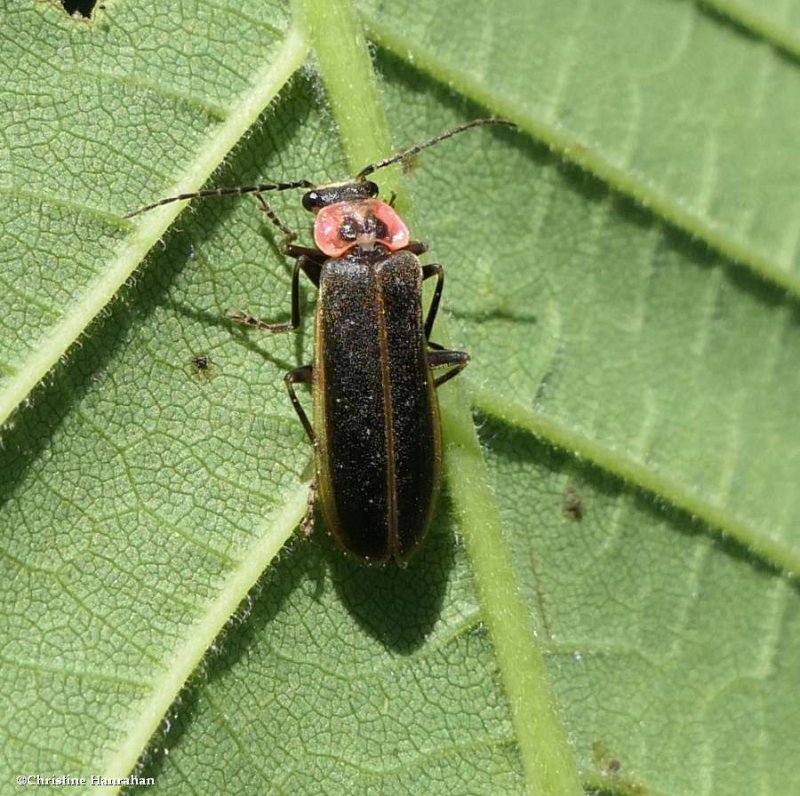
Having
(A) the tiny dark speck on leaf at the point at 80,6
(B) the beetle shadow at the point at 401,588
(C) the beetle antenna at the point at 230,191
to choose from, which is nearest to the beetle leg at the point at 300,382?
(B) the beetle shadow at the point at 401,588

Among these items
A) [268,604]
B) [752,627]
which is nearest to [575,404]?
[752,627]

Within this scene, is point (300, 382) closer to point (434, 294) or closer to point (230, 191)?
point (434, 294)

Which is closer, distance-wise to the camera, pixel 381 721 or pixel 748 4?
pixel 381 721

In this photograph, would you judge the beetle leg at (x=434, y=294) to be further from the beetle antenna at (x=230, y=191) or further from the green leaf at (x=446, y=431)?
the beetle antenna at (x=230, y=191)

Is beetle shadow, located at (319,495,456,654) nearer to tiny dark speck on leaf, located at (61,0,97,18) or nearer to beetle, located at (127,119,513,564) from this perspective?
beetle, located at (127,119,513,564)

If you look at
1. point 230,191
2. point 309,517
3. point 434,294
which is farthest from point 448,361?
point 230,191

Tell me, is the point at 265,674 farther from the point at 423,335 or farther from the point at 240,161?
the point at 240,161
